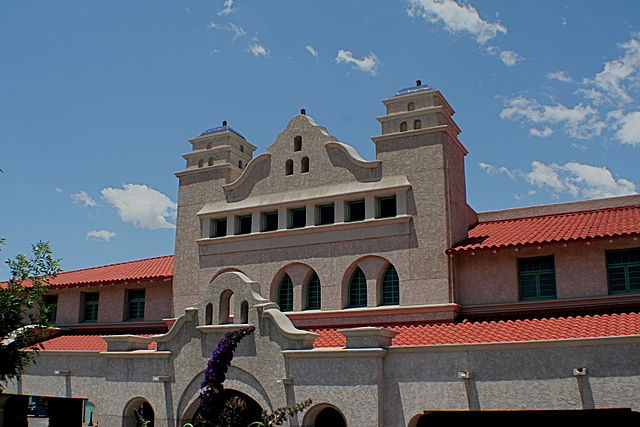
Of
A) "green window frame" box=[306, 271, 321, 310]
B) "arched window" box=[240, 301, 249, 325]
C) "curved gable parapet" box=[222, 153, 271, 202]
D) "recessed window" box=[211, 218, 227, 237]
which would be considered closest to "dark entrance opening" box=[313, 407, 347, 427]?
"arched window" box=[240, 301, 249, 325]

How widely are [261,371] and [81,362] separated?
8566 millimetres

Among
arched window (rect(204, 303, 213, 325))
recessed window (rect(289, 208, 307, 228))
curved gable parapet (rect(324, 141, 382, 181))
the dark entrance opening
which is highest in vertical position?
curved gable parapet (rect(324, 141, 382, 181))

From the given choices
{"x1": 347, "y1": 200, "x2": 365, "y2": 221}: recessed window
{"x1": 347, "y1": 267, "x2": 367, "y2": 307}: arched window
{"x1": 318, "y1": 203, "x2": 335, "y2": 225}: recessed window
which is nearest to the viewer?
{"x1": 347, "y1": 267, "x2": 367, "y2": 307}: arched window

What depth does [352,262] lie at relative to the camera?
22.3 metres

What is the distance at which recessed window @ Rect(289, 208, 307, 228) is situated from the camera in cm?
2392

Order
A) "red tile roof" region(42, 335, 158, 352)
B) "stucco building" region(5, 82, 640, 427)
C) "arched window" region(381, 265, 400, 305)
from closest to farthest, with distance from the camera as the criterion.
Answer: "stucco building" region(5, 82, 640, 427) < "arched window" region(381, 265, 400, 305) < "red tile roof" region(42, 335, 158, 352)

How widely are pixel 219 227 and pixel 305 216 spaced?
4.04 m

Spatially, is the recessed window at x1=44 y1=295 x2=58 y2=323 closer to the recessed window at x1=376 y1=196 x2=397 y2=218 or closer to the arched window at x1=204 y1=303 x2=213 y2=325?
the arched window at x1=204 y1=303 x2=213 y2=325

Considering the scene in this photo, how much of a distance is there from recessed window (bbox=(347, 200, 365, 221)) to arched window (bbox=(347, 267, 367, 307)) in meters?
1.80

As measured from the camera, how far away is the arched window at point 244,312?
63.5 feet

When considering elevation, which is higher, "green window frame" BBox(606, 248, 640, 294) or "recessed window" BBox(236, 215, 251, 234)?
"recessed window" BBox(236, 215, 251, 234)

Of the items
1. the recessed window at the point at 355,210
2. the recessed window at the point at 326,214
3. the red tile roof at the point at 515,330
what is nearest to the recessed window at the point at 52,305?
the recessed window at the point at 326,214

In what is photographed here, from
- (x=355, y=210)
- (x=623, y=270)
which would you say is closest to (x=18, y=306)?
(x=355, y=210)

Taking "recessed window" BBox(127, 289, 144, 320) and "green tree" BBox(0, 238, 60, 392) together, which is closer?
"green tree" BBox(0, 238, 60, 392)
